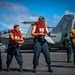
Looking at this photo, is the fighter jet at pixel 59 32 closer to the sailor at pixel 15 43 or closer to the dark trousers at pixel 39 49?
the sailor at pixel 15 43

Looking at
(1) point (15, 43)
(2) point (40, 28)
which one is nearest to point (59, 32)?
(1) point (15, 43)

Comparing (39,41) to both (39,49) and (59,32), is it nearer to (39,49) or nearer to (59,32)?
(39,49)

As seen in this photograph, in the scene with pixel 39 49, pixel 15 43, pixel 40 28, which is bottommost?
pixel 39 49

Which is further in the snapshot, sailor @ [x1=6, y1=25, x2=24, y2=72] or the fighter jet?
the fighter jet

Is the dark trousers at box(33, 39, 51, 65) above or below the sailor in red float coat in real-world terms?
below

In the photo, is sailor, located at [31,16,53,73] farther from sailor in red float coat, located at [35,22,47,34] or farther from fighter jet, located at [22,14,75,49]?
fighter jet, located at [22,14,75,49]

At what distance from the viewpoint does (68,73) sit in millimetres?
8469

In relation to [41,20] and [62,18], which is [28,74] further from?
[62,18]

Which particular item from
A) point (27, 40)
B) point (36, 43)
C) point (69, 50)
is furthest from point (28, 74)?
point (27, 40)

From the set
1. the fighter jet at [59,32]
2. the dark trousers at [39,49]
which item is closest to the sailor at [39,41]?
the dark trousers at [39,49]

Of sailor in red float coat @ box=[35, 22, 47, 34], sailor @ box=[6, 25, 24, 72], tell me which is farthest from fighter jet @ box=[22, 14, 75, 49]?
sailor in red float coat @ box=[35, 22, 47, 34]

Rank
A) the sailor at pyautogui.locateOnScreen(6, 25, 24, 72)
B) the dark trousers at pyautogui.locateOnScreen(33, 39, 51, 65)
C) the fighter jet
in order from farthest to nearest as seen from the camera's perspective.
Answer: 1. the fighter jet
2. the sailor at pyautogui.locateOnScreen(6, 25, 24, 72)
3. the dark trousers at pyautogui.locateOnScreen(33, 39, 51, 65)

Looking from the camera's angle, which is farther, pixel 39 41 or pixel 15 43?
pixel 15 43

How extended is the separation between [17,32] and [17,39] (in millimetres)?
326
